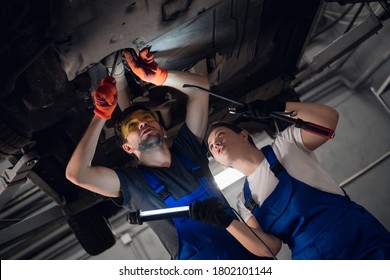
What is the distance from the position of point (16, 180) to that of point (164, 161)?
2.73 ft

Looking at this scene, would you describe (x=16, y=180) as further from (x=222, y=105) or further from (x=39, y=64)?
(x=222, y=105)

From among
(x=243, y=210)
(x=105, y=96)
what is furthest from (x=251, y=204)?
(x=105, y=96)

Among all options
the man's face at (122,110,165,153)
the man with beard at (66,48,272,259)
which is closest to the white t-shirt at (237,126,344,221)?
the man with beard at (66,48,272,259)

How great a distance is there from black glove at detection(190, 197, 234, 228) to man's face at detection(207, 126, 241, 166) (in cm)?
35

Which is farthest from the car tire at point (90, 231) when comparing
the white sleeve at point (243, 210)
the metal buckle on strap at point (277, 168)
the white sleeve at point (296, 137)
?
the white sleeve at point (296, 137)

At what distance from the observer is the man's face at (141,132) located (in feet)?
6.85

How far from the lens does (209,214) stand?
6.10 feet

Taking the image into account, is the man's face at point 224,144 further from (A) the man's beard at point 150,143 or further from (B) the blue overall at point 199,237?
(A) the man's beard at point 150,143

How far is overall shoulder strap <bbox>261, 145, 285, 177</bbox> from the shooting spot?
2.03 metres

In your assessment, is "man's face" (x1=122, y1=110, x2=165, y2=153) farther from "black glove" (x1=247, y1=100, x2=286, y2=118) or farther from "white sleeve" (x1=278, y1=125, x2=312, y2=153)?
"white sleeve" (x1=278, y1=125, x2=312, y2=153)

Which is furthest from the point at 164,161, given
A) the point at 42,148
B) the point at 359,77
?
the point at 359,77

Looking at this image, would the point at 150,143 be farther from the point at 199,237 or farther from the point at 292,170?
the point at 292,170

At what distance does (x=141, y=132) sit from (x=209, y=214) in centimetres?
60

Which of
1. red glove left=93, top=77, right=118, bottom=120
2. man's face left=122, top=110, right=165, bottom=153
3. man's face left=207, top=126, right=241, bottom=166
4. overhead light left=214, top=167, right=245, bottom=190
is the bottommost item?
overhead light left=214, top=167, right=245, bottom=190
